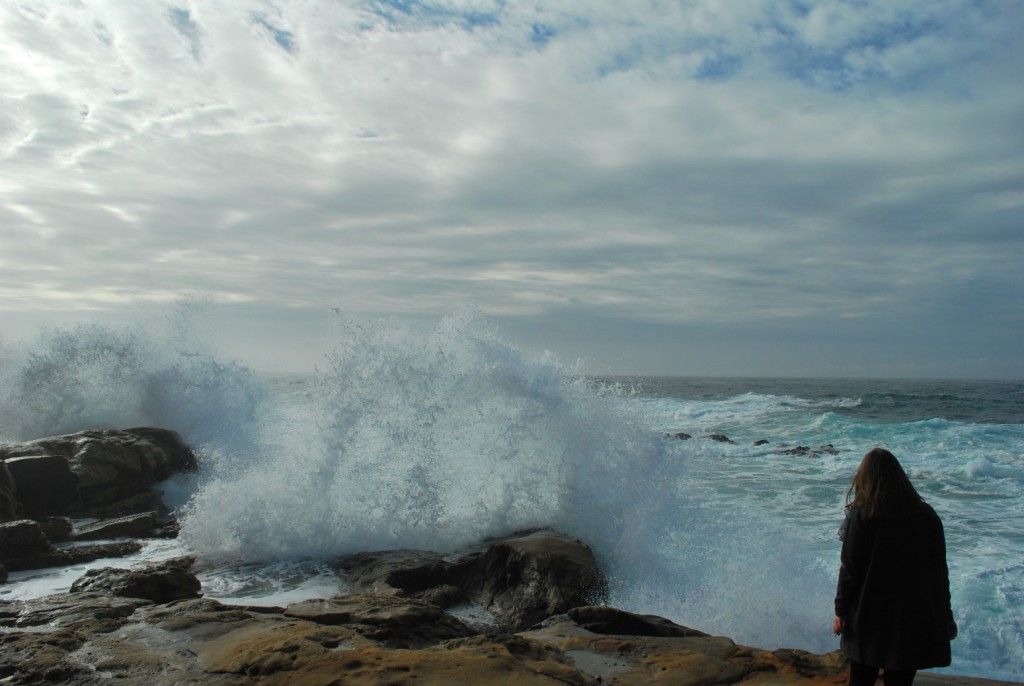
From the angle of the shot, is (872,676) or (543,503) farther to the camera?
(543,503)

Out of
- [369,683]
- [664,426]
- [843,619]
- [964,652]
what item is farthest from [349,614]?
[664,426]

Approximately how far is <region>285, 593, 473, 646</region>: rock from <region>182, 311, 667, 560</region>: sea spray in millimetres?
2913

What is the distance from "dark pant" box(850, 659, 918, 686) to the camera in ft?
9.92

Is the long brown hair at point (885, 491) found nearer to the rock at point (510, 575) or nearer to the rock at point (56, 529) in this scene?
the rock at point (510, 575)

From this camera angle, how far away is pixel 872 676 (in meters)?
3.12

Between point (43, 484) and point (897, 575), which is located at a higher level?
point (897, 575)

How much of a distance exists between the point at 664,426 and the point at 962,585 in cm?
1918

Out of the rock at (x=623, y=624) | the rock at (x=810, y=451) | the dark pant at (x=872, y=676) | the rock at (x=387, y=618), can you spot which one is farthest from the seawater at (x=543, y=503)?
the rock at (x=810, y=451)

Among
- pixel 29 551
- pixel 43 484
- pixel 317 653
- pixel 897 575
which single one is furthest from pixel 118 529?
pixel 897 575

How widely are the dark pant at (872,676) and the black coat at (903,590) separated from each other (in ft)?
0.30

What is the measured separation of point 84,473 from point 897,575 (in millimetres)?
10578

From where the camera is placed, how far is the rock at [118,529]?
8.28 meters

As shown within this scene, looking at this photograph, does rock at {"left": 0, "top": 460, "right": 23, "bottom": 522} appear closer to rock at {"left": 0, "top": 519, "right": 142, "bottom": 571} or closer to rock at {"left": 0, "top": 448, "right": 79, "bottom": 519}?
rock at {"left": 0, "top": 448, "right": 79, "bottom": 519}

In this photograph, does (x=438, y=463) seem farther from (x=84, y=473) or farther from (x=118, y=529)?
(x=84, y=473)
